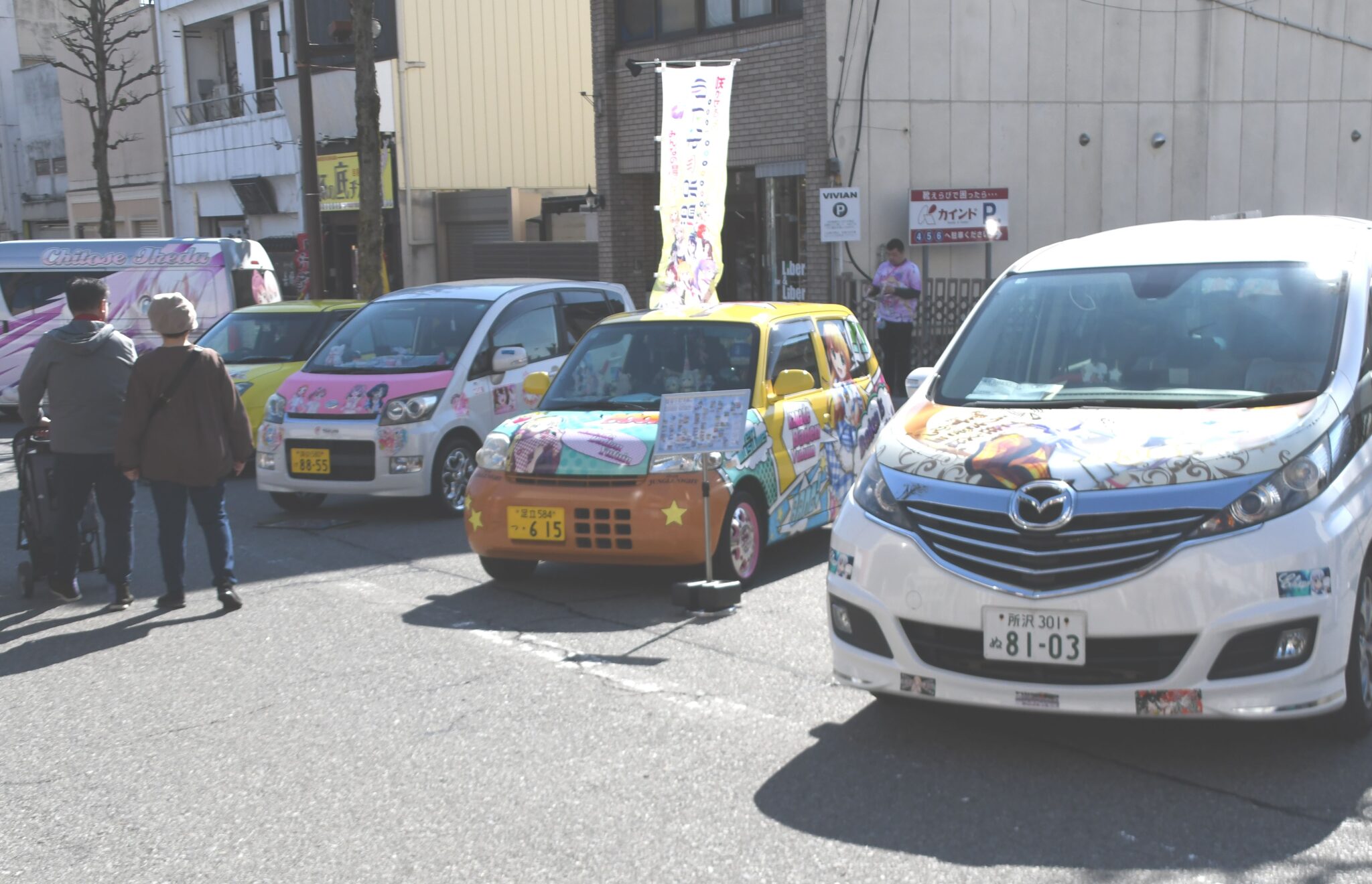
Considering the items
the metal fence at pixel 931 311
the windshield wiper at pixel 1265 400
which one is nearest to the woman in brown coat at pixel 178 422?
the windshield wiper at pixel 1265 400

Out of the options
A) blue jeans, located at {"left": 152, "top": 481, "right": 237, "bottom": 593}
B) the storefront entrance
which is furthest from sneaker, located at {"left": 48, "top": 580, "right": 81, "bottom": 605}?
the storefront entrance

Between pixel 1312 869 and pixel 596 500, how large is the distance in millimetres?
4435

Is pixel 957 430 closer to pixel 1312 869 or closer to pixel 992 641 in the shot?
pixel 992 641

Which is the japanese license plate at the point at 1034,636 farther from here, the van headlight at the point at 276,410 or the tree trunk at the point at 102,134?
the tree trunk at the point at 102,134

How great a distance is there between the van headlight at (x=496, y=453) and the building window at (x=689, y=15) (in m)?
12.5

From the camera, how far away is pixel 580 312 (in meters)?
12.3

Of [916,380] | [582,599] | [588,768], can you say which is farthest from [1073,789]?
[582,599]

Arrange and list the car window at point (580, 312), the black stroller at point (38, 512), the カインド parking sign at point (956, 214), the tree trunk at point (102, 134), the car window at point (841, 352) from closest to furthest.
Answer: the black stroller at point (38, 512), the car window at point (841, 352), the car window at point (580, 312), the カインド parking sign at point (956, 214), the tree trunk at point (102, 134)

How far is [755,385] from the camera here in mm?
8359

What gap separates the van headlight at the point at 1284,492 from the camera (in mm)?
4602

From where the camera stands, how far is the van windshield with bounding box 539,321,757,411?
847cm

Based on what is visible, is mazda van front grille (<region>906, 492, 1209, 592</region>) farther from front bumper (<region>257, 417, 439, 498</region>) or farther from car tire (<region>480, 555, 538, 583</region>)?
front bumper (<region>257, 417, 439, 498</region>)

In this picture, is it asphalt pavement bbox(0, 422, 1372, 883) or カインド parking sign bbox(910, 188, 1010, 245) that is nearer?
asphalt pavement bbox(0, 422, 1372, 883)

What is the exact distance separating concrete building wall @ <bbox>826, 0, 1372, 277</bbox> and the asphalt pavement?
12822mm
